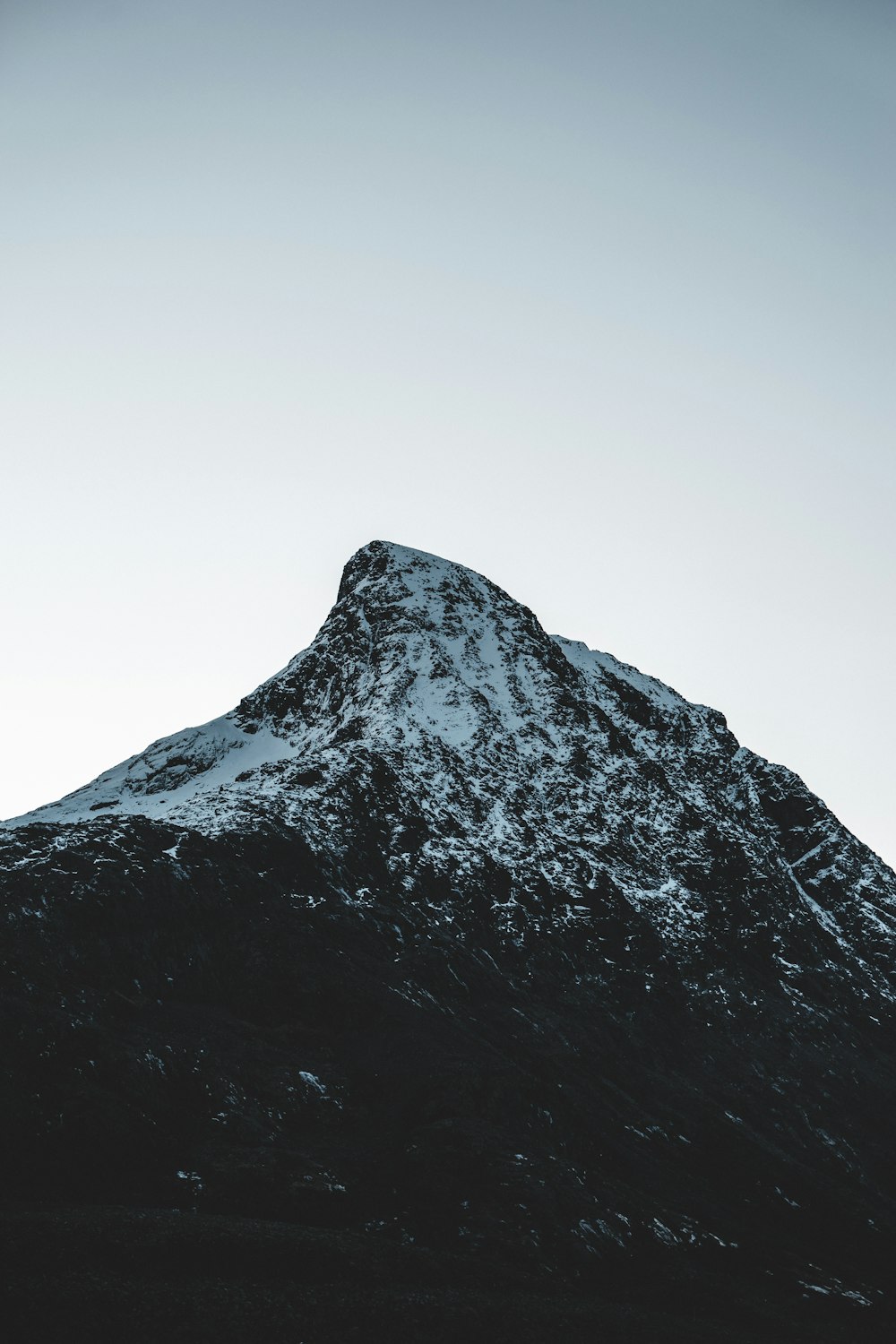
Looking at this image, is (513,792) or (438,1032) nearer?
(438,1032)

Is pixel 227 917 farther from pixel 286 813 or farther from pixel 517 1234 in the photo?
pixel 517 1234

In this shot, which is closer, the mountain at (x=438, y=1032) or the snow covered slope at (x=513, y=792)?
the mountain at (x=438, y=1032)

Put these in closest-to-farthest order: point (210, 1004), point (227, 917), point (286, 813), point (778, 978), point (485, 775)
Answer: point (210, 1004)
point (227, 917)
point (286, 813)
point (778, 978)
point (485, 775)

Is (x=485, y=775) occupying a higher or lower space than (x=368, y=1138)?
higher

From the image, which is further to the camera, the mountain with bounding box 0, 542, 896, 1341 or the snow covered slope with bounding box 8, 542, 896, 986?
the snow covered slope with bounding box 8, 542, 896, 986

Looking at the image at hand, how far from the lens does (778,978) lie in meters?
146

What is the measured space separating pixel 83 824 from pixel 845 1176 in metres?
89.4

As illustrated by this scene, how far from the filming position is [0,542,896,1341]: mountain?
66.5 m

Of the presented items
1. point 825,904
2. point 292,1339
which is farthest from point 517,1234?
point 825,904

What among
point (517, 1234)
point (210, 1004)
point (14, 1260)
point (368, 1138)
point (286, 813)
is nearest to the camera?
point (14, 1260)

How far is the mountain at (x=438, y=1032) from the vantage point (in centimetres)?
6650

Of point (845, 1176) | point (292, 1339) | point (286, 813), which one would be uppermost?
point (286, 813)

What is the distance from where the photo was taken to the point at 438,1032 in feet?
340

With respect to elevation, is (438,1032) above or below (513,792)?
below
